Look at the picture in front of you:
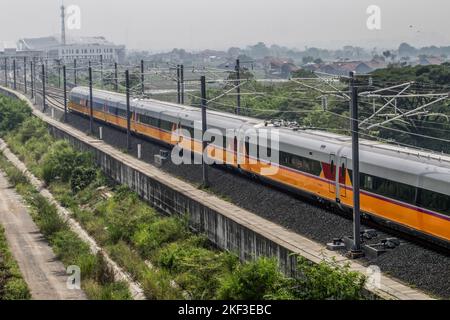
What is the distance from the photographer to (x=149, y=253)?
31.2 meters

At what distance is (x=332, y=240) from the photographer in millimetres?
24703

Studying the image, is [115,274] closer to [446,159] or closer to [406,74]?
[446,159]

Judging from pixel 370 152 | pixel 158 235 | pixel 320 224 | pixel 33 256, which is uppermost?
pixel 370 152

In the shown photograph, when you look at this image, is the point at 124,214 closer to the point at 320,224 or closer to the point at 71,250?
the point at 71,250

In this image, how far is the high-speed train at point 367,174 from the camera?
22.1 m

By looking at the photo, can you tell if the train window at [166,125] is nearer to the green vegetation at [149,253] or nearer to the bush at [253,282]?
the green vegetation at [149,253]

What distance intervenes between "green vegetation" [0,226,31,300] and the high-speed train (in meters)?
10.1

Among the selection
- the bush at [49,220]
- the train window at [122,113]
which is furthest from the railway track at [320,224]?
the train window at [122,113]

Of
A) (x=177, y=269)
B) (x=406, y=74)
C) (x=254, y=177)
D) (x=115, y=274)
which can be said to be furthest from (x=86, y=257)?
(x=406, y=74)

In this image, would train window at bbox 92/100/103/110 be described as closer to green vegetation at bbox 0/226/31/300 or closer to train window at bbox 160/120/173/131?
train window at bbox 160/120/173/131

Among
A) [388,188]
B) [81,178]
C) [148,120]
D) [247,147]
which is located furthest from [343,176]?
[81,178]

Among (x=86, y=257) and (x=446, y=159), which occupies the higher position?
(x=446, y=159)

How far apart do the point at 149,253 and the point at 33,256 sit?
5.14m
